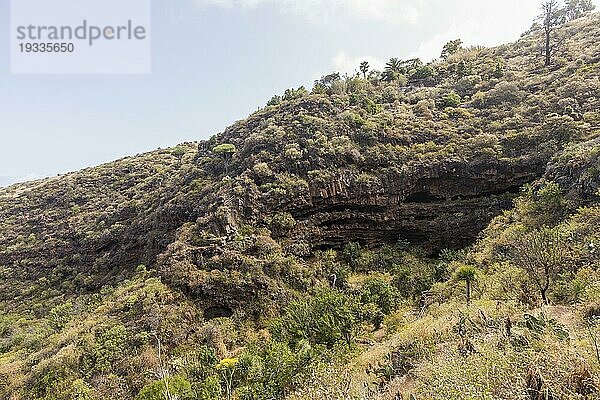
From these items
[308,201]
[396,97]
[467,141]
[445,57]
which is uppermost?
[445,57]

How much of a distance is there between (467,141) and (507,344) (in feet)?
87.6

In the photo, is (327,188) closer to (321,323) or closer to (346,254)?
(346,254)

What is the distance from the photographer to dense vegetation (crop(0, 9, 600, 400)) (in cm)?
1036

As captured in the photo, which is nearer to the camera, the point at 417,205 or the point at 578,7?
the point at 417,205

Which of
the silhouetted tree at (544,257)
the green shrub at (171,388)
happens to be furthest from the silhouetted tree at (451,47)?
the green shrub at (171,388)

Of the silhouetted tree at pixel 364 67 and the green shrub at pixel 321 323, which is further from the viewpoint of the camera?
the silhouetted tree at pixel 364 67

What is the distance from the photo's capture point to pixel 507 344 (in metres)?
7.03

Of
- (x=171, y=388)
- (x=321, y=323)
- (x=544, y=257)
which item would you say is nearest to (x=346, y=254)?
(x=321, y=323)

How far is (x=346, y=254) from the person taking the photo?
28562 millimetres

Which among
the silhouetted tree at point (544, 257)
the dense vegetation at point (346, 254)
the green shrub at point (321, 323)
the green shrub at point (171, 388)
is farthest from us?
the green shrub at point (321, 323)

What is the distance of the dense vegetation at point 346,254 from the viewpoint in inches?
408

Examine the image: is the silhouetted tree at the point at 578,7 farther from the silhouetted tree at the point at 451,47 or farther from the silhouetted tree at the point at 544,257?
the silhouetted tree at the point at 544,257

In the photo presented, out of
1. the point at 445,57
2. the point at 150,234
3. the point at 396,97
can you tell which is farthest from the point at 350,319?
the point at 445,57

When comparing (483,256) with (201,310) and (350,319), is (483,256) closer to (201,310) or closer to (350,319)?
(350,319)
